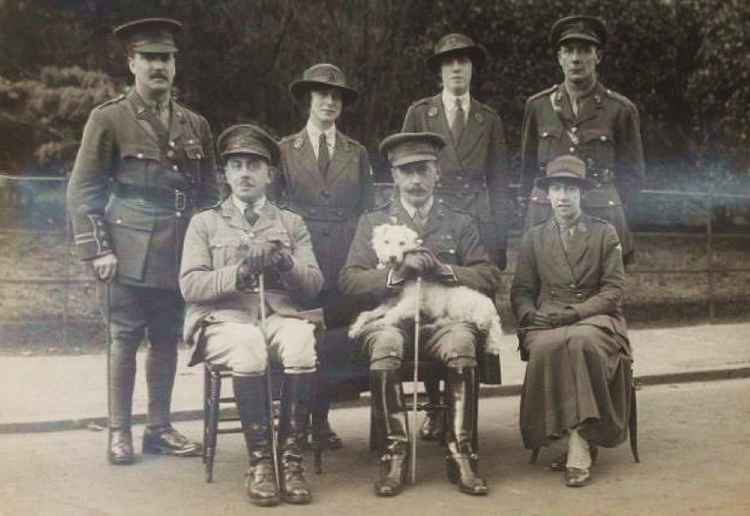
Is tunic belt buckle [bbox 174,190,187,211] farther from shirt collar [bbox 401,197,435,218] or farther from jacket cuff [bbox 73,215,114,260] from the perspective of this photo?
shirt collar [bbox 401,197,435,218]

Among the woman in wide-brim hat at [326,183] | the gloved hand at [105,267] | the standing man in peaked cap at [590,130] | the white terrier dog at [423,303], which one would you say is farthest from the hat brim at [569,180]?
the gloved hand at [105,267]

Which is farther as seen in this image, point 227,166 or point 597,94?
point 597,94

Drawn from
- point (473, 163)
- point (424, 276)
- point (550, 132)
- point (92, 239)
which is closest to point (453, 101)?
point (473, 163)

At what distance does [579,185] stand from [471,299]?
0.93 m

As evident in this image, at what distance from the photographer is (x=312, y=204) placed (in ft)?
21.1

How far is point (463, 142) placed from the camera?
6773mm

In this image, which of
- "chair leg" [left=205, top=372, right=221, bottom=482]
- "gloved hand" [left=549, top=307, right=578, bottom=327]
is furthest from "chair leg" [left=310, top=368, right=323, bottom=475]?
"gloved hand" [left=549, top=307, right=578, bottom=327]

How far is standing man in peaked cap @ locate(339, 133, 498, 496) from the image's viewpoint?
553cm

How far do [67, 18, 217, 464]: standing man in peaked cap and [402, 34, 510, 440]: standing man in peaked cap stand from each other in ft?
4.79

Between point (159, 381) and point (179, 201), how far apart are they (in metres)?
1.01

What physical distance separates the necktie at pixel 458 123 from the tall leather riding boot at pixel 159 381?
2.05 metres

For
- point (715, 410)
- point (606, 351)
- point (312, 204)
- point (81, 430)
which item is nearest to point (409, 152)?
point (312, 204)

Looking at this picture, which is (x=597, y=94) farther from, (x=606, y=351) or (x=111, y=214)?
(x=111, y=214)

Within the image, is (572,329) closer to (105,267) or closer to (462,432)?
(462,432)
